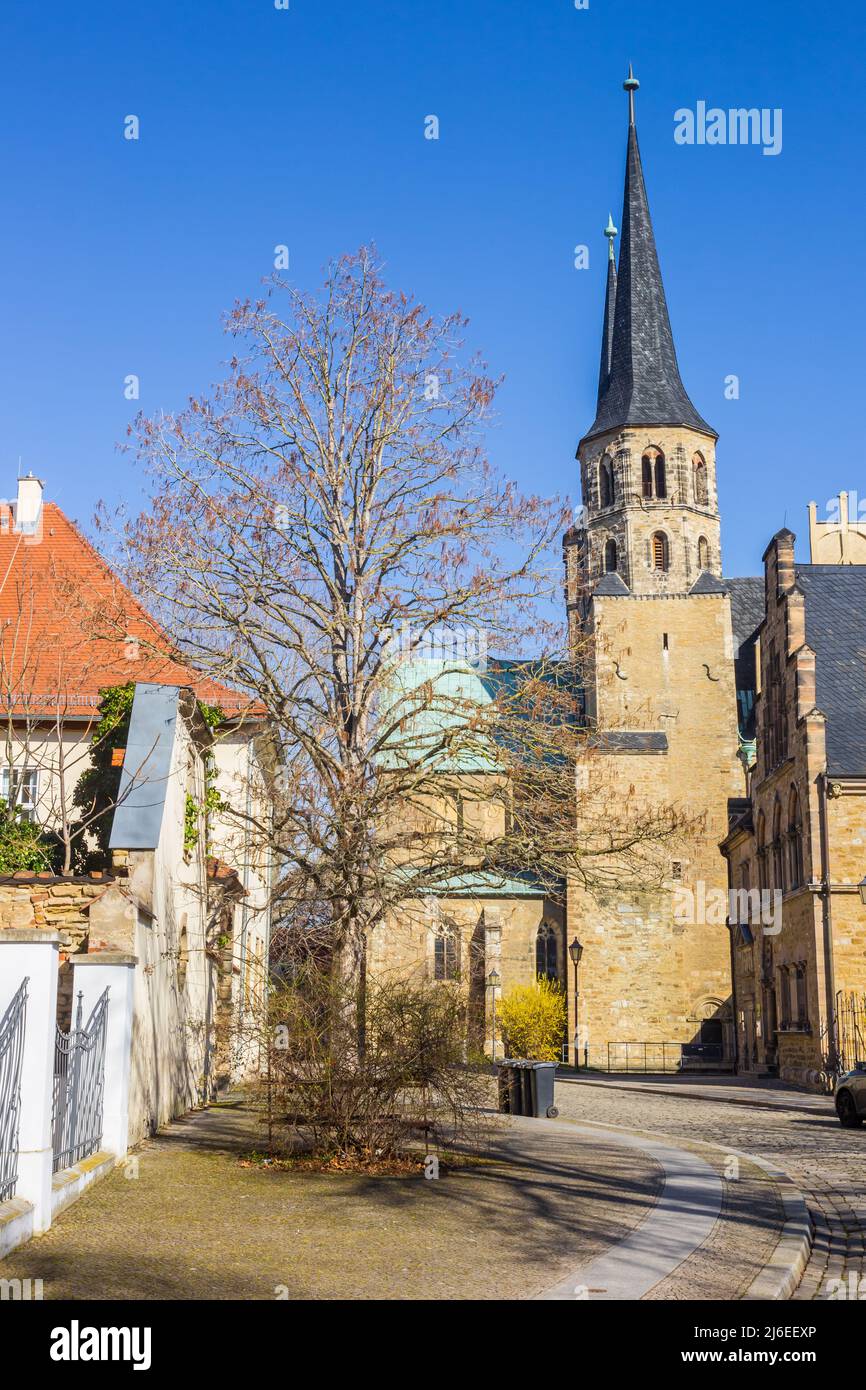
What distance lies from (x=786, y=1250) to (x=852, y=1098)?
38.4 ft

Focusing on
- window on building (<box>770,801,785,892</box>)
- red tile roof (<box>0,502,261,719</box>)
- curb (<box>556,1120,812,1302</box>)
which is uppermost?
red tile roof (<box>0,502,261,719</box>)

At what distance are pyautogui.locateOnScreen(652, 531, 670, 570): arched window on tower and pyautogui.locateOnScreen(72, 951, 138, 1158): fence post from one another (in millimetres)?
45250

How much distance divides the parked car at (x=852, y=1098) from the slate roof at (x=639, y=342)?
134 feet

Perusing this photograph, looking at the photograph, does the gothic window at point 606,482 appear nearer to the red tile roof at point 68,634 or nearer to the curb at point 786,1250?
the red tile roof at point 68,634

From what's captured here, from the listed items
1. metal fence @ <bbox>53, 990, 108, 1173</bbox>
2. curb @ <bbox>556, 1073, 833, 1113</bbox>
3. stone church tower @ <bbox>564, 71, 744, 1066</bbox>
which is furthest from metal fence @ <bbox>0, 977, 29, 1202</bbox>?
stone church tower @ <bbox>564, 71, 744, 1066</bbox>

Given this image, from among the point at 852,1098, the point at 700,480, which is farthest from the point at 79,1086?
the point at 700,480

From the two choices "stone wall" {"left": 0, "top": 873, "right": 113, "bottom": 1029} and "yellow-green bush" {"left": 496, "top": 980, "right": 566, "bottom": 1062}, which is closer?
"stone wall" {"left": 0, "top": 873, "right": 113, "bottom": 1029}

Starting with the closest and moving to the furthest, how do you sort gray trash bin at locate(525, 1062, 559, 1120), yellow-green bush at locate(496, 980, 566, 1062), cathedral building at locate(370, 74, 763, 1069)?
gray trash bin at locate(525, 1062, 559, 1120), yellow-green bush at locate(496, 980, 566, 1062), cathedral building at locate(370, 74, 763, 1069)

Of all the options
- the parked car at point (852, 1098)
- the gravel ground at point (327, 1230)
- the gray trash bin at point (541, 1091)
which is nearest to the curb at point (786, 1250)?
the gravel ground at point (327, 1230)

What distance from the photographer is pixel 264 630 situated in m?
17.7

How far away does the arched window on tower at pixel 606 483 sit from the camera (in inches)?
2281

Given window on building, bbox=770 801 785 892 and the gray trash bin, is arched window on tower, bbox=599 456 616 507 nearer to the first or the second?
window on building, bbox=770 801 785 892

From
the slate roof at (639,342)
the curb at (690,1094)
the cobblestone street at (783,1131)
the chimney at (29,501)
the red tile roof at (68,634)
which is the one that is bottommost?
the curb at (690,1094)

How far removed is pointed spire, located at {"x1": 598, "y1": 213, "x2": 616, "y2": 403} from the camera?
62625mm
